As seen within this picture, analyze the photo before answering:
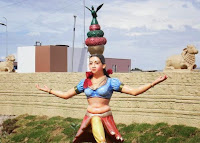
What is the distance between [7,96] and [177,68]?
868 cm

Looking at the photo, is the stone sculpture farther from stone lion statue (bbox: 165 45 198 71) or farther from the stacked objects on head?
stone lion statue (bbox: 165 45 198 71)

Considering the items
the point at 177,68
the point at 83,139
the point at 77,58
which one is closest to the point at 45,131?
the point at 177,68

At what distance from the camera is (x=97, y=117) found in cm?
511

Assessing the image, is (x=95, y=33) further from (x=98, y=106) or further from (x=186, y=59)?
(x=186, y=59)

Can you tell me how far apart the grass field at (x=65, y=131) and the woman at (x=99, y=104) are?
10.9 feet

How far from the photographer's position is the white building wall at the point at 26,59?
2508 centimetres

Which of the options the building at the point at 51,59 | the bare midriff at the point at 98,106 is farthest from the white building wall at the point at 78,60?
the bare midriff at the point at 98,106

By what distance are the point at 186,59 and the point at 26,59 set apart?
1776cm

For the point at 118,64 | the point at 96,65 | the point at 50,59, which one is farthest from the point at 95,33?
the point at 118,64

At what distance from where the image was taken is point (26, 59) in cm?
2558

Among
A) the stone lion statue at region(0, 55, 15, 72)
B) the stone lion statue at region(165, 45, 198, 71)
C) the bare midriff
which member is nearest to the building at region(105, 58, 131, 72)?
the stone lion statue at region(0, 55, 15, 72)

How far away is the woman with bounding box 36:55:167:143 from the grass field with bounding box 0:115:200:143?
10.9ft

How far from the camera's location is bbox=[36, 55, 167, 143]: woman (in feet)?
16.7

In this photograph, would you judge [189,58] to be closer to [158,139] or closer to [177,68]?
[177,68]
